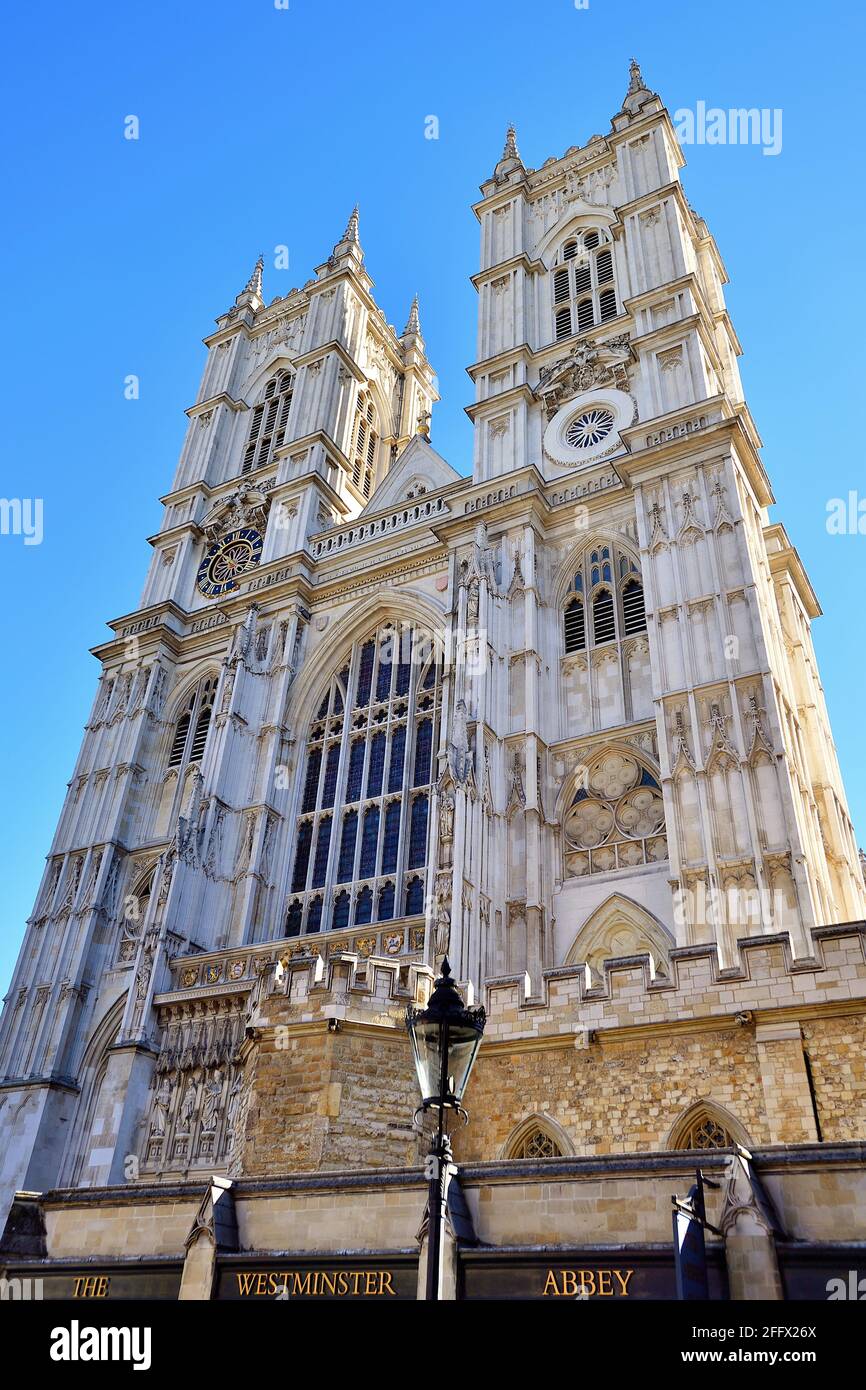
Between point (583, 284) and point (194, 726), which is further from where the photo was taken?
point (583, 284)

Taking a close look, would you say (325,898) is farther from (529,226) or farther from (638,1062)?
(529,226)

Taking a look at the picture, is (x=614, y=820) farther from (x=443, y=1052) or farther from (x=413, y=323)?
(x=413, y=323)

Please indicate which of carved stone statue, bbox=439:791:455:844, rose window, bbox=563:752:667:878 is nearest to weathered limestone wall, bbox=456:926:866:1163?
carved stone statue, bbox=439:791:455:844

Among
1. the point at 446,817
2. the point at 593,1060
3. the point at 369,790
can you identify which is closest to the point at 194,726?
the point at 369,790

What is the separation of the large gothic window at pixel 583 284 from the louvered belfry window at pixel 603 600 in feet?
27.8

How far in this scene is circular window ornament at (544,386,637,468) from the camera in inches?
1013

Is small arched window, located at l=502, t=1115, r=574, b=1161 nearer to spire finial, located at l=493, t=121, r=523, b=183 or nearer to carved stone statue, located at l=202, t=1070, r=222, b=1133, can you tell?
carved stone statue, located at l=202, t=1070, r=222, b=1133

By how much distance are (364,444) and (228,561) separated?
7389mm

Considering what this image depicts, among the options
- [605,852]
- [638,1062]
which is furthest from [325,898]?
[638,1062]

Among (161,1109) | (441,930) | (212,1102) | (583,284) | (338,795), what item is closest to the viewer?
(441,930)

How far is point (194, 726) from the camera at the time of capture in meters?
28.7

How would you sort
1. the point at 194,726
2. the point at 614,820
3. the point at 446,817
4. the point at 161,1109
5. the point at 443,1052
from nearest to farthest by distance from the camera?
the point at 443,1052 → the point at 161,1109 → the point at 446,817 → the point at 614,820 → the point at 194,726

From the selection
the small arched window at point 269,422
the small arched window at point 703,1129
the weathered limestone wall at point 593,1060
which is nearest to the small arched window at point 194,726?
the small arched window at point 269,422

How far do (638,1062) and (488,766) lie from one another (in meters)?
10.3
